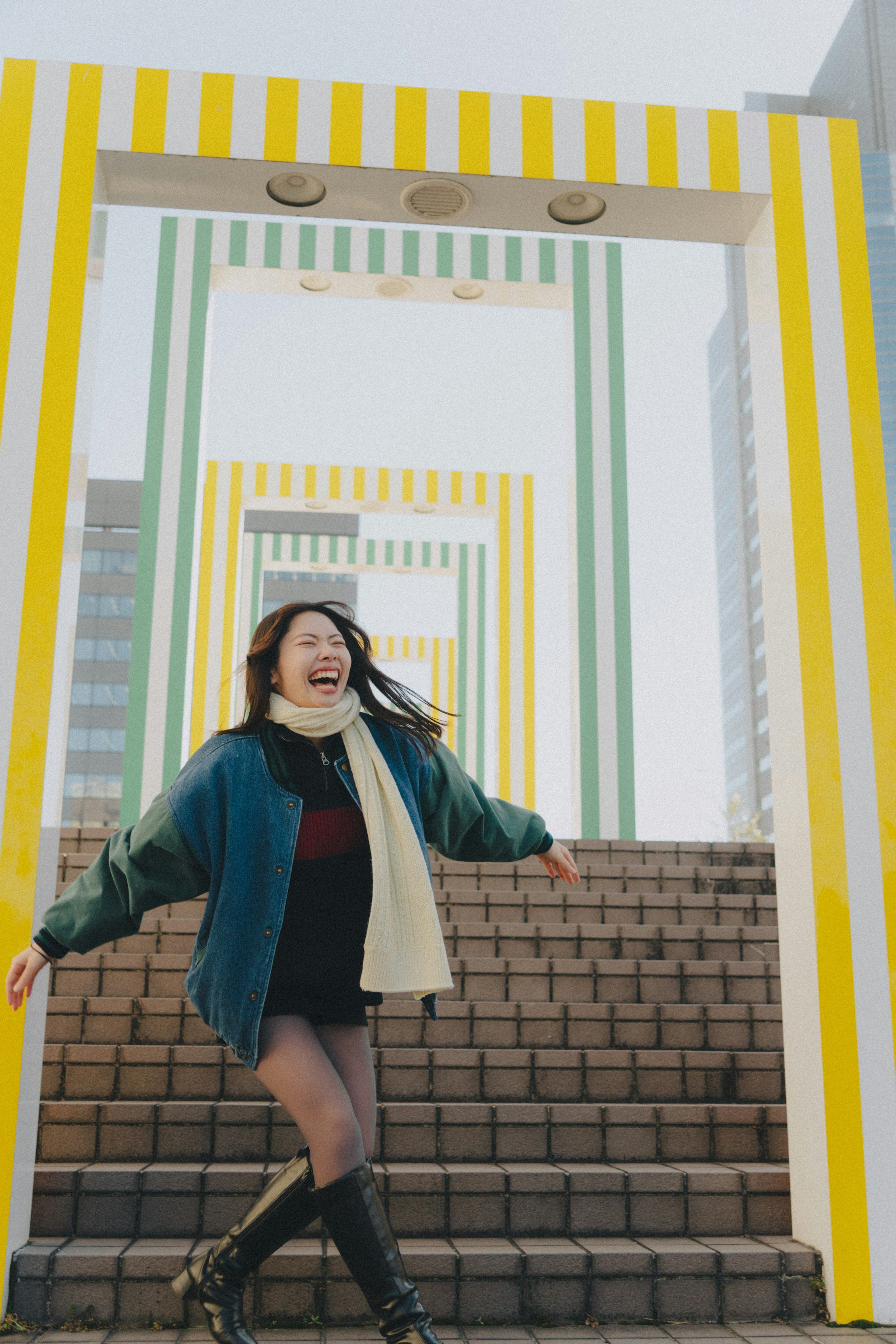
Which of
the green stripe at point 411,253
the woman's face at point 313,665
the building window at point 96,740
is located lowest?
the woman's face at point 313,665

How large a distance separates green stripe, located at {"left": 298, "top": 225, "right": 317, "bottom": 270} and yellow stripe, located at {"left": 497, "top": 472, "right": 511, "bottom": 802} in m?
3.36

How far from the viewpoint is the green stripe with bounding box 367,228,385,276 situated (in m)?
7.77

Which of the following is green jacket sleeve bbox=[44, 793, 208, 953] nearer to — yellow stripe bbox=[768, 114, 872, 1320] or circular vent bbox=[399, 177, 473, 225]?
yellow stripe bbox=[768, 114, 872, 1320]

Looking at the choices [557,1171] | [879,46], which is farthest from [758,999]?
[879,46]

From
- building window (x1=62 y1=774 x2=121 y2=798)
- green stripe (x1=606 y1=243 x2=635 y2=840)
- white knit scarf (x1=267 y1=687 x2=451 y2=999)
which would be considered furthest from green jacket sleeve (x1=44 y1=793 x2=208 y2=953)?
building window (x1=62 y1=774 x2=121 y2=798)

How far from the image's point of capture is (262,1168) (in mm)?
2936

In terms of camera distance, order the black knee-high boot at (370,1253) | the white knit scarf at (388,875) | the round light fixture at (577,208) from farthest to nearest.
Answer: the round light fixture at (577,208) < the white knit scarf at (388,875) < the black knee-high boot at (370,1253)

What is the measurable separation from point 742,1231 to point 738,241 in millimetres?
3166

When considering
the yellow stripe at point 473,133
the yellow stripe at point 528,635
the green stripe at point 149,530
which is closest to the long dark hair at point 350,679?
the yellow stripe at point 473,133

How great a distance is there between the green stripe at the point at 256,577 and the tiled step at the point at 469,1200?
377 inches

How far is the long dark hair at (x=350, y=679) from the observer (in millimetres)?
2391

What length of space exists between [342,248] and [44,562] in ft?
18.6

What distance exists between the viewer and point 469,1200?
292 cm

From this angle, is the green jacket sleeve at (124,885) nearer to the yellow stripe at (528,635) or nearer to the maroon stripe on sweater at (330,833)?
the maroon stripe on sweater at (330,833)
